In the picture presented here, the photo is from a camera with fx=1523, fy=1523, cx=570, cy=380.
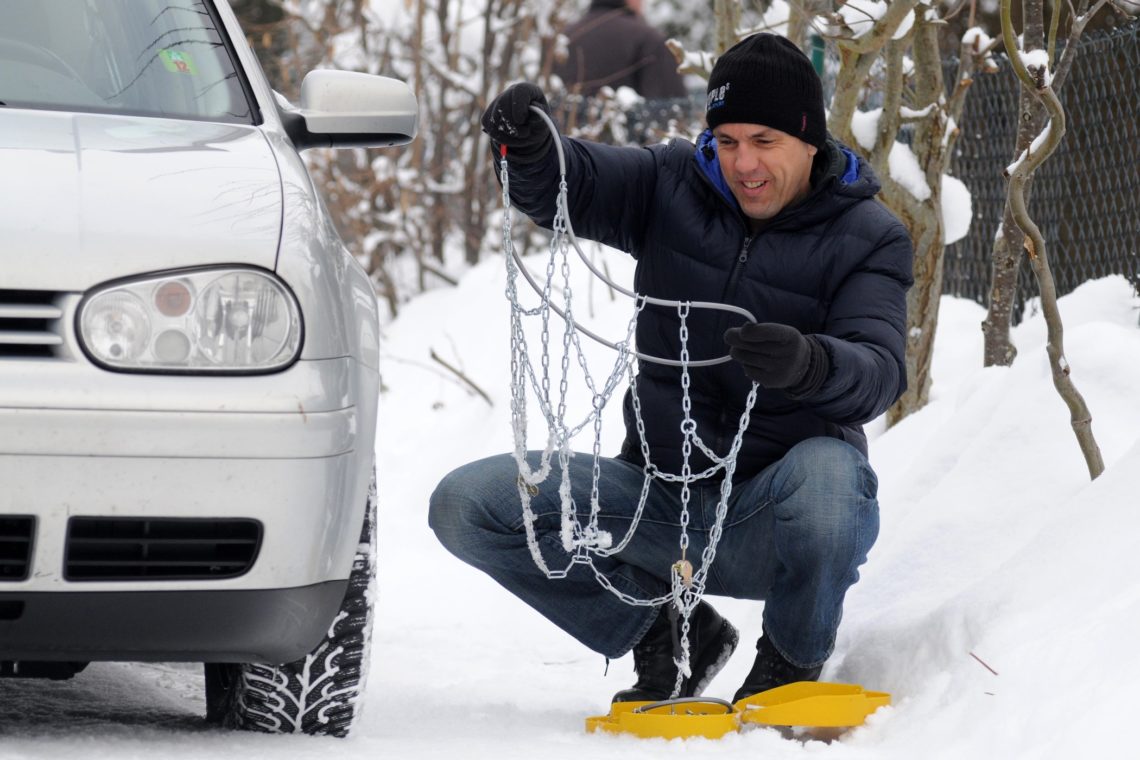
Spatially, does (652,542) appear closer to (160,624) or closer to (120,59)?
(160,624)

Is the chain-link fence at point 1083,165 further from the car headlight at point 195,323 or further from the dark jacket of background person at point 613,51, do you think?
the dark jacket of background person at point 613,51

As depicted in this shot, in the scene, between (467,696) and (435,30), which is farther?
(435,30)

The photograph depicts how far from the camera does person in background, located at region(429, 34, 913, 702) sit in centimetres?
301

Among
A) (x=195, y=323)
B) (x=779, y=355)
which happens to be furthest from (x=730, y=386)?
(x=195, y=323)

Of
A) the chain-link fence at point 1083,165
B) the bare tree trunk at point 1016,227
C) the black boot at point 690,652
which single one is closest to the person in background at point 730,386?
the black boot at point 690,652

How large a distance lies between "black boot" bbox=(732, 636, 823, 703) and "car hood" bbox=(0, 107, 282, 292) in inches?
54.8

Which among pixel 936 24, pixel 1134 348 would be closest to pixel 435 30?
pixel 936 24

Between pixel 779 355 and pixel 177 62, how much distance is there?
4.47ft

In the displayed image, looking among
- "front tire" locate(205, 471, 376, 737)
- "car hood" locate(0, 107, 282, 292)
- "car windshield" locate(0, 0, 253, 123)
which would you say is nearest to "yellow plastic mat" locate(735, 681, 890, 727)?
"front tire" locate(205, 471, 376, 737)

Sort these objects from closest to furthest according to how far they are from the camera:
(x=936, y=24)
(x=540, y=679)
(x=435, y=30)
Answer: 1. (x=540, y=679)
2. (x=936, y=24)
3. (x=435, y=30)

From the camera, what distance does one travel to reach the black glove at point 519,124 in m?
2.99

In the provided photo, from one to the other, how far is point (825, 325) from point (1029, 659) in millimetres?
790

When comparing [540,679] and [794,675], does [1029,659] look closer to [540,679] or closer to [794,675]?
[794,675]

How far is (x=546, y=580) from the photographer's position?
130 inches
